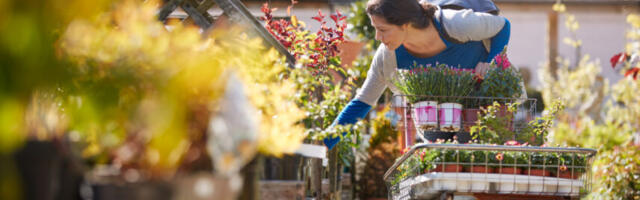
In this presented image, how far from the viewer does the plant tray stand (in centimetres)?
252

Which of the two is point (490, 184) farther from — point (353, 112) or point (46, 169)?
point (46, 169)

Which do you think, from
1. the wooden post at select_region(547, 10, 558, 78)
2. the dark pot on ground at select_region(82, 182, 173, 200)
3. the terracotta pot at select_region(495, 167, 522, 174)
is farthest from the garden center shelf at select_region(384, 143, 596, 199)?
the wooden post at select_region(547, 10, 558, 78)

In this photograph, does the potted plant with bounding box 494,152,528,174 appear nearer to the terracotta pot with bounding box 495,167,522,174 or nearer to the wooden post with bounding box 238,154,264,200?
the terracotta pot with bounding box 495,167,522,174

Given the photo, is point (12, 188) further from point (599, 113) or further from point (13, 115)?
point (599, 113)

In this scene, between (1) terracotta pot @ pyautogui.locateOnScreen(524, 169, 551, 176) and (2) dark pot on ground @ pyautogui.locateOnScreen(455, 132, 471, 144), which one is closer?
(1) terracotta pot @ pyautogui.locateOnScreen(524, 169, 551, 176)

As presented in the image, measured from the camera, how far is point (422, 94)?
10.2ft

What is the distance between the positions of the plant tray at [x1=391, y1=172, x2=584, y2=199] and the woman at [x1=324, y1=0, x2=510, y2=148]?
72cm

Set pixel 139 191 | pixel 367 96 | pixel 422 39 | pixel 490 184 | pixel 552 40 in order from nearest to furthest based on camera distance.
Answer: pixel 139 191 → pixel 490 184 → pixel 422 39 → pixel 367 96 → pixel 552 40

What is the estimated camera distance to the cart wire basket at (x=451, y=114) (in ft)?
10.1

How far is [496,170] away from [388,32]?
1.00m

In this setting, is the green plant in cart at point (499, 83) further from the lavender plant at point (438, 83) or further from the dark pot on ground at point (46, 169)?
the dark pot on ground at point (46, 169)

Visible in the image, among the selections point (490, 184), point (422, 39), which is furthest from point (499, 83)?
point (490, 184)

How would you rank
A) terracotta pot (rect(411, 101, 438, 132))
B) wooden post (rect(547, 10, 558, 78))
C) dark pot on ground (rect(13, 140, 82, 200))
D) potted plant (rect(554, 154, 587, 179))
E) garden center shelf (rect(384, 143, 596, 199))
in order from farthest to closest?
wooden post (rect(547, 10, 558, 78)) → terracotta pot (rect(411, 101, 438, 132)) → potted plant (rect(554, 154, 587, 179)) → garden center shelf (rect(384, 143, 596, 199)) → dark pot on ground (rect(13, 140, 82, 200))

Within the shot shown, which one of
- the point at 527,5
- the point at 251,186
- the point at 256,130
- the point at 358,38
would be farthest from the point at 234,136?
the point at 527,5
